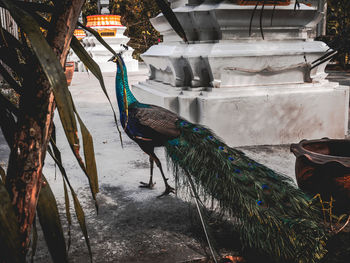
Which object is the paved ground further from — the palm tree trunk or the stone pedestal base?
the palm tree trunk

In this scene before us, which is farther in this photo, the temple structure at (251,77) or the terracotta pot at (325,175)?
the temple structure at (251,77)

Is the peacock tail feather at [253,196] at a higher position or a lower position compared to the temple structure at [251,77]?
lower

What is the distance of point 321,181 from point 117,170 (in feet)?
6.23

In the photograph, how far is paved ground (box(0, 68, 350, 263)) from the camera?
209cm

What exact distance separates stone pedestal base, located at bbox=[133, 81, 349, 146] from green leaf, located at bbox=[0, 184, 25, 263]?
3.27m

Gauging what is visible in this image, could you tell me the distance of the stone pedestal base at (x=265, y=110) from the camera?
4.12 metres

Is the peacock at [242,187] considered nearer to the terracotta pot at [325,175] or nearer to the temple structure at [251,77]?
the terracotta pot at [325,175]

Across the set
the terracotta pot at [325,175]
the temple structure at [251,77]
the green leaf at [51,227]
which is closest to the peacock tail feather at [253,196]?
the terracotta pot at [325,175]

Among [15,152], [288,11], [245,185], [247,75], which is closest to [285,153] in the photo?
[247,75]

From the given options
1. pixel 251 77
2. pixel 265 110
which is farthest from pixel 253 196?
pixel 251 77

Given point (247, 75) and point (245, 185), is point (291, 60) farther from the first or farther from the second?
point (245, 185)

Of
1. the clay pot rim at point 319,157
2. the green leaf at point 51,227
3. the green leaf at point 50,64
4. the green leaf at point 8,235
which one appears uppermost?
the green leaf at point 50,64

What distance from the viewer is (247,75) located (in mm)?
4340

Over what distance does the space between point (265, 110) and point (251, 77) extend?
421 millimetres
